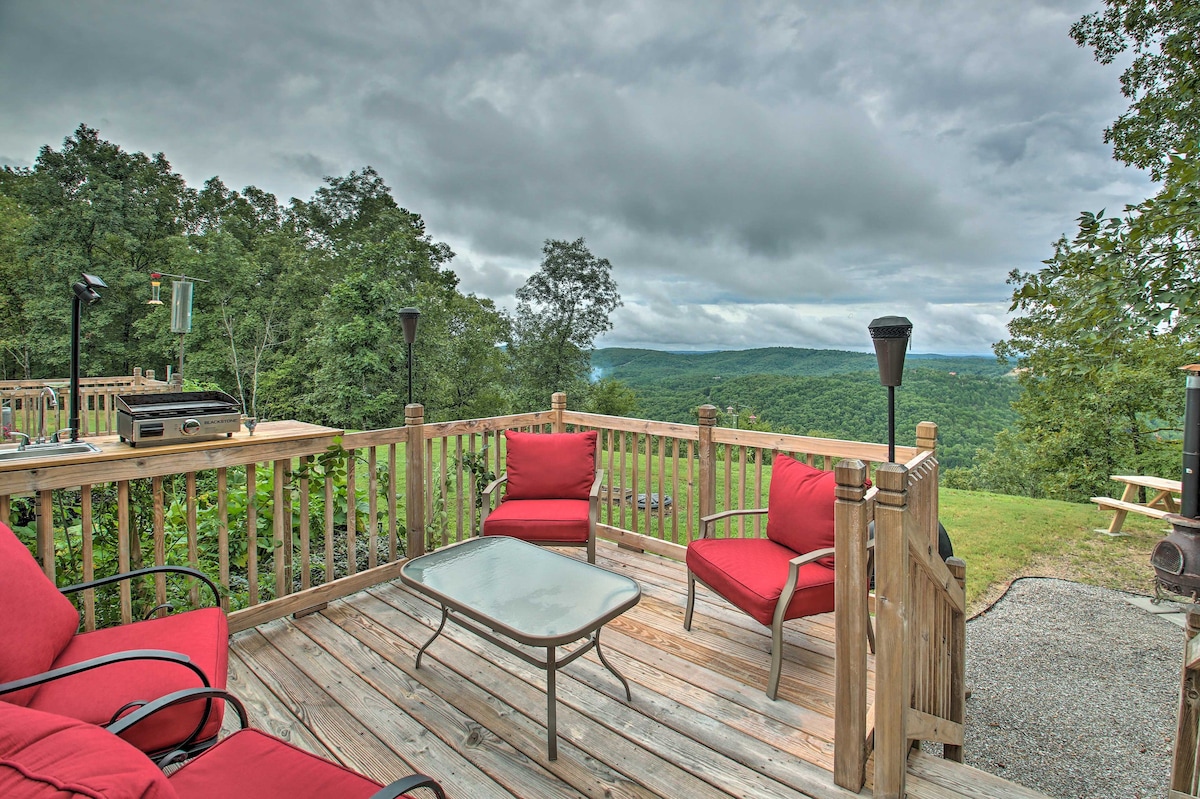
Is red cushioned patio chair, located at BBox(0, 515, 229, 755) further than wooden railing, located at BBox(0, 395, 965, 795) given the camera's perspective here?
No

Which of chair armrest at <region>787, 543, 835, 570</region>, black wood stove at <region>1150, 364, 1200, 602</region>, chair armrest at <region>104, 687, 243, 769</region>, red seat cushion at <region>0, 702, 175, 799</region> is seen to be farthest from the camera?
black wood stove at <region>1150, 364, 1200, 602</region>

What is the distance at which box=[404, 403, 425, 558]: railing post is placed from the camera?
3604 millimetres

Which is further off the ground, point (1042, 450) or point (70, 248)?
point (70, 248)

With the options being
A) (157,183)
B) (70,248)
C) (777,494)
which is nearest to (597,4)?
Answer: (777,494)

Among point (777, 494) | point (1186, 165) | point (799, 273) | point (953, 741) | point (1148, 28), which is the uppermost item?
point (1148, 28)

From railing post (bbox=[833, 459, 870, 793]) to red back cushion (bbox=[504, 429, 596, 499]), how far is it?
2259 millimetres

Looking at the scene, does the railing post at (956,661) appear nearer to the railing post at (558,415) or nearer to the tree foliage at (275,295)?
the railing post at (558,415)

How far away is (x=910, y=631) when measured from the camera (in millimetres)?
1767

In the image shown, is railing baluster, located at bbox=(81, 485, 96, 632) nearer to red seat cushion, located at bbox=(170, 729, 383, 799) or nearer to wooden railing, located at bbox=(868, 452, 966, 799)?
A: red seat cushion, located at bbox=(170, 729, 383, 799)

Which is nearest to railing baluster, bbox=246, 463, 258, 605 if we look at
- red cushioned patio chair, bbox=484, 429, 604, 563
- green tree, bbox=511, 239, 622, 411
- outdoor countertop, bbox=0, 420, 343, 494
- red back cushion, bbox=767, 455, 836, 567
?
outdoor countertop, bbox=0, 420, 343, 494

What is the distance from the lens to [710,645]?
2793 millimetres

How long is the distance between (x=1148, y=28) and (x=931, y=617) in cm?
763

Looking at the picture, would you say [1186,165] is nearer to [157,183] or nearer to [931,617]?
[931,617]

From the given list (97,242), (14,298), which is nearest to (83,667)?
(14,298)
